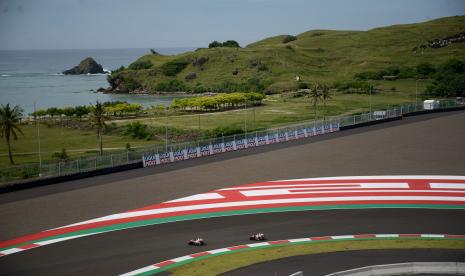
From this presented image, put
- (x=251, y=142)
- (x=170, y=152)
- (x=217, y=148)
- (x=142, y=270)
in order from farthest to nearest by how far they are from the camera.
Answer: (x=251, y=142) → (x=217, y=148) → (x=170, y=152) → (x=142, y=270)

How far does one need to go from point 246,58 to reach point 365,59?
116 ft

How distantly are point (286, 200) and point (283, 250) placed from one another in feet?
28.7

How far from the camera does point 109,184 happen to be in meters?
38.2

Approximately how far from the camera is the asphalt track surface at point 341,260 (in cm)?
2300

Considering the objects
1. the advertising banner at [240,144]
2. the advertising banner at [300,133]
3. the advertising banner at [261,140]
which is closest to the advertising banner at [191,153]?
the advertising banner at [240,144]

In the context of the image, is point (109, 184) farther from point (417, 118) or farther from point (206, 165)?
point (417, 118)

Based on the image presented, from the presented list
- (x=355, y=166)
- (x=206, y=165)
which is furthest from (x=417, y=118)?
(x=206, y=165)

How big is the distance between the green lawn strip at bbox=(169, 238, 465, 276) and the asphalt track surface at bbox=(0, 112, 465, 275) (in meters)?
1.35

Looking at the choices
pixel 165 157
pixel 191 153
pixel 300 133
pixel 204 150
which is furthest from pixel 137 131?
pixel 165 157

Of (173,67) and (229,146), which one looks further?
(173,67)

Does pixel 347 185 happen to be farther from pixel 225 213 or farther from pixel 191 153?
pixel 191 153

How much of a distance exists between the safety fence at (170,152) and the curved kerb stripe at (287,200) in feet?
30.5

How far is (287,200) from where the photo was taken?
34.0m

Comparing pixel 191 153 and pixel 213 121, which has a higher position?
pixel 213 121
